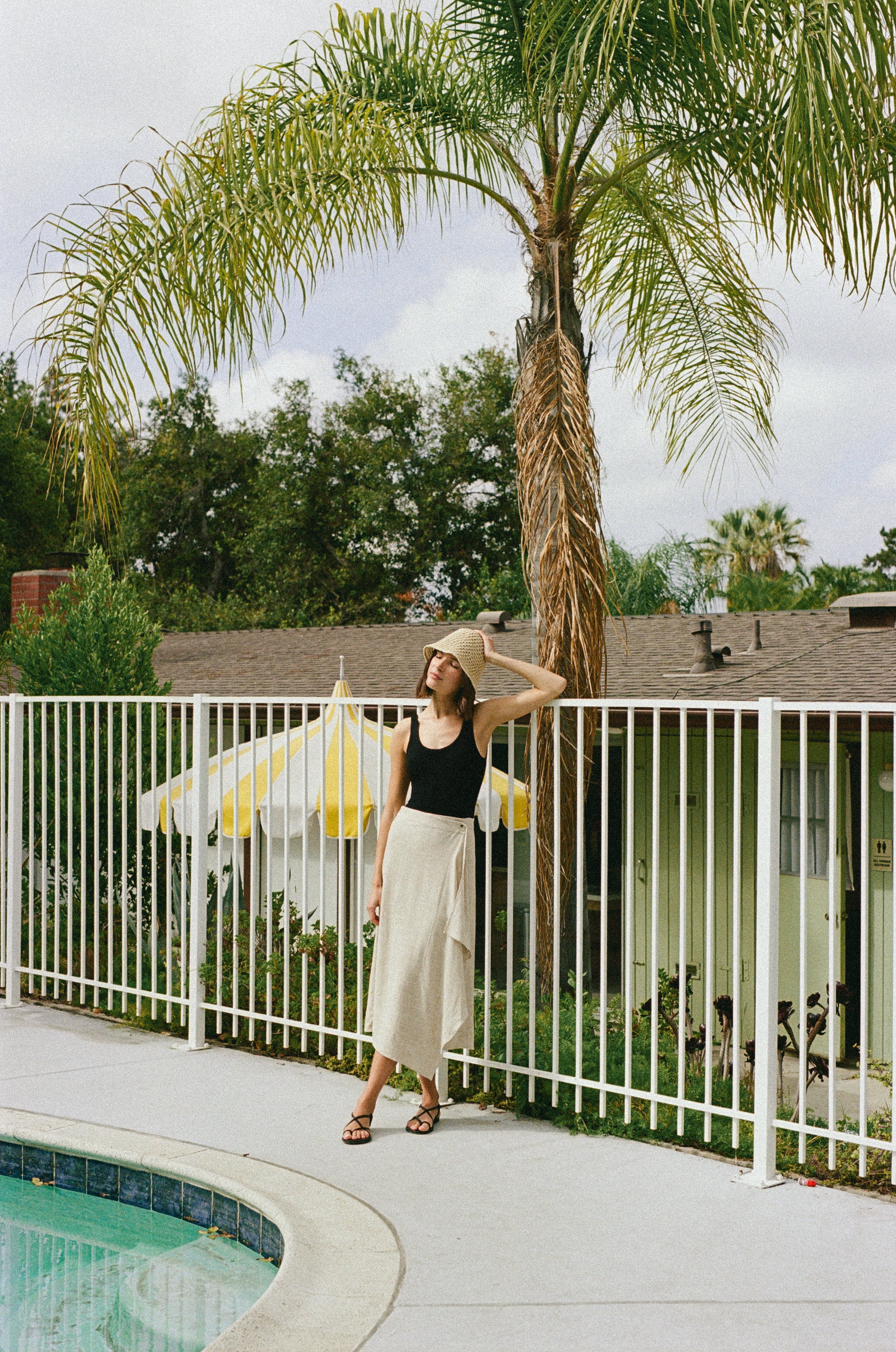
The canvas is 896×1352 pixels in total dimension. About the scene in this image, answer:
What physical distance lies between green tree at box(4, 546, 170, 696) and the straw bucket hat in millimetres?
4862

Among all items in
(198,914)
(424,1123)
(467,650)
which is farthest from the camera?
(198,914)

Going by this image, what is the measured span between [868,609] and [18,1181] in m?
10.2

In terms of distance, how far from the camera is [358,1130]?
17.8 feet

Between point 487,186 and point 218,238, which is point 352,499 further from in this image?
point 218,238

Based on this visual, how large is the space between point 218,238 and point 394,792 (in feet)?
11.6

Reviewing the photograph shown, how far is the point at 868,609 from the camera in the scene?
13281 mm

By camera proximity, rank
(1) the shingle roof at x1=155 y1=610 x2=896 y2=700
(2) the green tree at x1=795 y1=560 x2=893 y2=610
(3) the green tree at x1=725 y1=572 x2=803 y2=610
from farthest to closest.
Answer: (3) the green tree at x1=725 y1=572 x2=803 y2=610, (2) the green tree at x1=795 y1=560 x2=893 y2=610, (1) the shingle roof at x1=155 y1=610 x2=896 y2=700

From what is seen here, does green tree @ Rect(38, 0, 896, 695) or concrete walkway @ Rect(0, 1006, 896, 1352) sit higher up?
green tree @ Rect(38, 0, 896, 695)

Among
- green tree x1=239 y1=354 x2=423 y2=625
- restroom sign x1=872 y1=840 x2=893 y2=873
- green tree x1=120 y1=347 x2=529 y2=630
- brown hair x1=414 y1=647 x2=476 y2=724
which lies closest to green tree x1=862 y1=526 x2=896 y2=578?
green tree x1=120 y1=347 x2=529 y2=630

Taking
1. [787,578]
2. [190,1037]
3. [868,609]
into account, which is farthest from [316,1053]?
[787,578]

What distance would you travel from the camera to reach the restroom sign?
34.2 feet

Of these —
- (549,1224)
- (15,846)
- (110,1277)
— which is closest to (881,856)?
(15,846)

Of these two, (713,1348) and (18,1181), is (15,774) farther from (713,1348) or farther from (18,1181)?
(713,1348)

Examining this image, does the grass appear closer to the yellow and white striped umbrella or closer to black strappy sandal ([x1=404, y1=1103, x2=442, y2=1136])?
black strappy sandal ([x1=404, y1=1103, x2=442, y2=1136])
